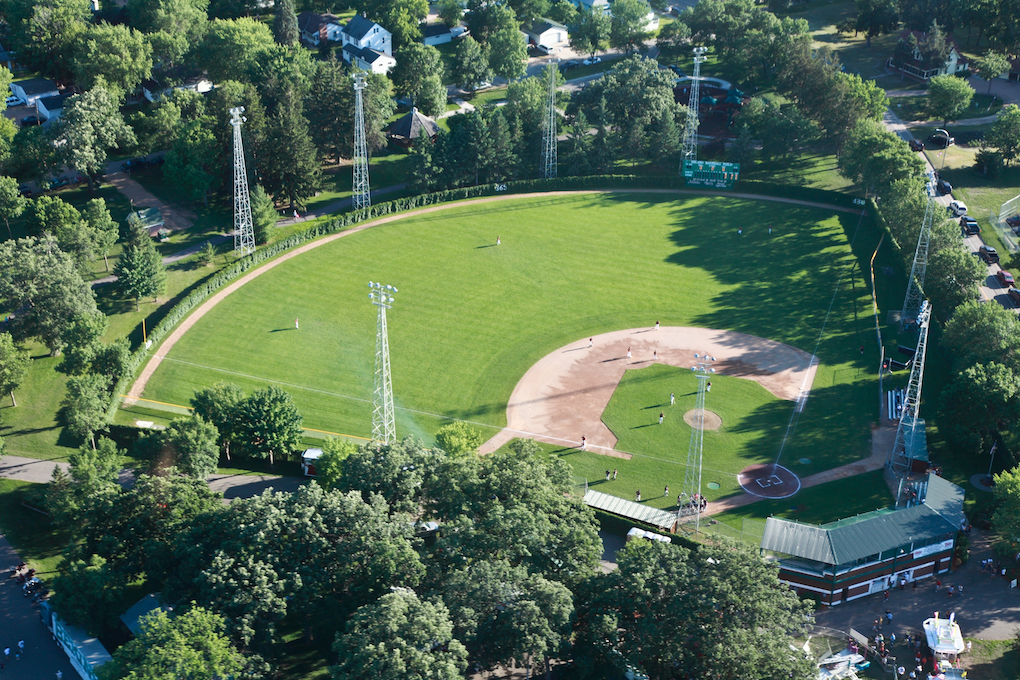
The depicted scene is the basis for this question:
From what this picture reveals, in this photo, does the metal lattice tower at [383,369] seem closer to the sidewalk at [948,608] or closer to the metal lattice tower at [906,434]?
the sidewalk at [948,608]

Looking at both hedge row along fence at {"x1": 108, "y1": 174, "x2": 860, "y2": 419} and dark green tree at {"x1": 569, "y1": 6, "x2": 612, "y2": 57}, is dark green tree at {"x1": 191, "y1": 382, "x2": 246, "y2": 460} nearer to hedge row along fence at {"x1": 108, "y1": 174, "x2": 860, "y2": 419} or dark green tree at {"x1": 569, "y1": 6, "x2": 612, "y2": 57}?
hedge row along fence at {"x1": 108, "y1": 174, "x2": 860, "y2": 419}

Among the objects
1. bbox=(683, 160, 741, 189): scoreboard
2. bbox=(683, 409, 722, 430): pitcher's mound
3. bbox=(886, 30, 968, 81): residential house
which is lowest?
bbox=(683, 409, 722, 430): pitcher's mound

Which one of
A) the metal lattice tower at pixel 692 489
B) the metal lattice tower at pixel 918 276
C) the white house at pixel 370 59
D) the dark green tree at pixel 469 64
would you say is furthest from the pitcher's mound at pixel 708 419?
the white house at pixel 370 59

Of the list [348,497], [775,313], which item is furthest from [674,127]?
[348,497]

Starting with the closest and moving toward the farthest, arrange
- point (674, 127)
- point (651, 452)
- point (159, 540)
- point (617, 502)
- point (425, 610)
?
point (425, 610) < point (159, 540) < point (617, 502) < point (651, 452) < point (674, 127)

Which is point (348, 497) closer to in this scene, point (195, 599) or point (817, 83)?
point (195, 599)

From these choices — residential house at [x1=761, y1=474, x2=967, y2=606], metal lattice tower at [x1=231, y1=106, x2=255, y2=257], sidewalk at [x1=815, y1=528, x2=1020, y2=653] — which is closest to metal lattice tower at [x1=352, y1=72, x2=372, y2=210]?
metal lattice tower at [x1=231, y1=106, x2=255, y2=257]

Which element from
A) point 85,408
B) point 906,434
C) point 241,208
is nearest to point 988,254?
point 906,434

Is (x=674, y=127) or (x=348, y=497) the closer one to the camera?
(x=348, y=497)
